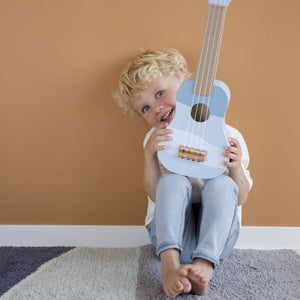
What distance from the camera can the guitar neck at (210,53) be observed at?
41.5 inches

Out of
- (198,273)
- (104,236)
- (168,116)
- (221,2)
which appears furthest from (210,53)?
(104,236)

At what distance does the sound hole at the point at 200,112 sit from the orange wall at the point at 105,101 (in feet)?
1.26

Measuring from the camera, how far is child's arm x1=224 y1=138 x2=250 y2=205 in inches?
41.3

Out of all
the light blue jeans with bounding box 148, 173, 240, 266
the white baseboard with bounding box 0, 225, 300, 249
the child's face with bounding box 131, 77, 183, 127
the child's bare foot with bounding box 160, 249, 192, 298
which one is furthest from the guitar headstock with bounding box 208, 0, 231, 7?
the white baseboard with bounding box 0, 225, 300, 249

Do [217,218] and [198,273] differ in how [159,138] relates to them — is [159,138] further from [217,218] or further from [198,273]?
[198,273]

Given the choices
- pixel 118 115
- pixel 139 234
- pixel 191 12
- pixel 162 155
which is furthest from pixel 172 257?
pixel 191 12

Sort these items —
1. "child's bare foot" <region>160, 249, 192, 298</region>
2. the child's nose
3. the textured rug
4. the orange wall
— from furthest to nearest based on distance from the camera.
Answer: the orange wall, the child's nose, the textured rug, "child's bare foot" <region>160, 249, 192, 298</region>

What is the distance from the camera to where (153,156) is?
1.17m

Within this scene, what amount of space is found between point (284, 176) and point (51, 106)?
91 cm

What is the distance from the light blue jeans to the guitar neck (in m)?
0.25

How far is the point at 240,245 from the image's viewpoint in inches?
57.6

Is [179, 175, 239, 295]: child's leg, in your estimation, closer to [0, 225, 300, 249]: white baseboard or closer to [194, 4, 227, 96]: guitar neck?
[194, 4, 227, 96]: guitar neck

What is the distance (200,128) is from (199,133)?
0.01 meters

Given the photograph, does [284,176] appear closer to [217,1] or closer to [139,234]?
[139,234]
